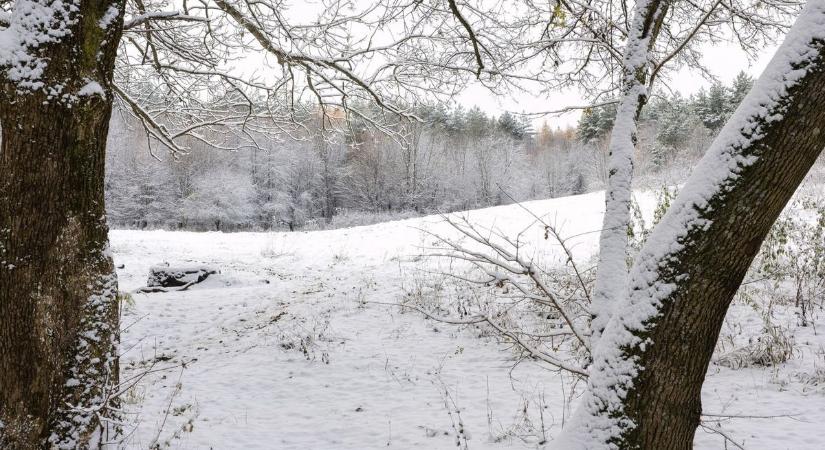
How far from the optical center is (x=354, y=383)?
4.70m

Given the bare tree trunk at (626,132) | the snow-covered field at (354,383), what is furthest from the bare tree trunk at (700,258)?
the bare tree trunk at (626,132)

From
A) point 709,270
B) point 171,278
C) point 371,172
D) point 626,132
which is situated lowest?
point 171,278

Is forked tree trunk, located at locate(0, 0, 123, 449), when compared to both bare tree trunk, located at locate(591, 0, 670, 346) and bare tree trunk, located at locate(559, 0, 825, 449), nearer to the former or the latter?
bare tree trunk, located at locate(559, 0, 825, 449)

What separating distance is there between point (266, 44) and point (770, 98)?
4.73m

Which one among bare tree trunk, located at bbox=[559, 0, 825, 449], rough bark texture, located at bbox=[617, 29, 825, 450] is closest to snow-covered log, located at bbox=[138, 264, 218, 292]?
bare tree trunk, located at bbox=[559, 0, 825, 449]

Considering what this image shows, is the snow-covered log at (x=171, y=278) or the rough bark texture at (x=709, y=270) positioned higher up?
the rough bark texture at (x=709, y=270)

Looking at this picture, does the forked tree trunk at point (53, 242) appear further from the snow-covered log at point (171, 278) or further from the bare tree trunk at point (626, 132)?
the snow-covered log at point (171, 278)

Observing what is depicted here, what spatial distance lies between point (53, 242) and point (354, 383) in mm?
3089

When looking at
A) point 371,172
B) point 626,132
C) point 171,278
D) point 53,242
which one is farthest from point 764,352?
point 371,172

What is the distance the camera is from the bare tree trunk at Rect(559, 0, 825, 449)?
150 centimetres

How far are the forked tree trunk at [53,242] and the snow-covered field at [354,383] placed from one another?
0.49 metres

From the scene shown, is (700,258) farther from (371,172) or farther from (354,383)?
(371,172)

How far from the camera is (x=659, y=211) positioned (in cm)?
668

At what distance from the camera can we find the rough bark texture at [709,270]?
1495 millimetres
